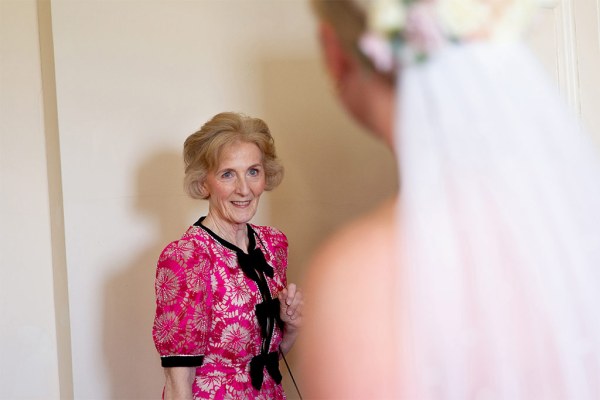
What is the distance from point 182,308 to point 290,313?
25 cm

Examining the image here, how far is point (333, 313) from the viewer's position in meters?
0.79

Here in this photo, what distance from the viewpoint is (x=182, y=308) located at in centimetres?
155

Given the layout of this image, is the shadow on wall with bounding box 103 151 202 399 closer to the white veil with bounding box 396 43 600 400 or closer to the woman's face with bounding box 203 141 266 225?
the woman's face with bounding box 203 141 266 225

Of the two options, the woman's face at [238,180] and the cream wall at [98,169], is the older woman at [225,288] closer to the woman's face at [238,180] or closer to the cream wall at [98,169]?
the woman's face at [238,180]

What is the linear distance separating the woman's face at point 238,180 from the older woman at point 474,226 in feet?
3.07

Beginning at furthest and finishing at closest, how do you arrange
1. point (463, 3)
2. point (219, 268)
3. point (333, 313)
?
1. point (219, 268)
2. point (333, 313)
3. point (463, 3)

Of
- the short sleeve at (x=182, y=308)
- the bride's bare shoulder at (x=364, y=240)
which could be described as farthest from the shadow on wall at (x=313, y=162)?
the short sleeve at (x=182, y=308)

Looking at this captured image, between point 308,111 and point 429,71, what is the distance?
0.67m

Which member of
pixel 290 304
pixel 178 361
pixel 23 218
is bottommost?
pixel 178 361

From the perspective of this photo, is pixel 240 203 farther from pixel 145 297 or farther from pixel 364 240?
pixel 364 240

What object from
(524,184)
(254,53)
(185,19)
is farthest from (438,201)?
(185,19)

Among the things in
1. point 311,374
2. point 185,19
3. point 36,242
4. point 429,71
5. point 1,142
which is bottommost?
point 311,374

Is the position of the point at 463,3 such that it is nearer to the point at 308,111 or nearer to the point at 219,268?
the point at 308,111

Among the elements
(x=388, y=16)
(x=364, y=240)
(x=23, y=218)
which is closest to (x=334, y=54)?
(x=388, y=16)
